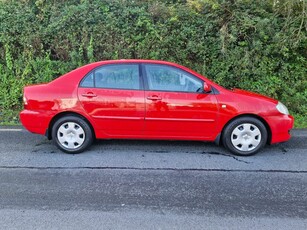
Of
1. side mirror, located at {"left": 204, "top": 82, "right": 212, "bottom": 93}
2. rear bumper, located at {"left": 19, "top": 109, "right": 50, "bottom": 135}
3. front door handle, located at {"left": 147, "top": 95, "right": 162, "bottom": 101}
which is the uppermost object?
side mirror, located at {"left": 204, "top": 82, "right": 212, "bottom": 93}

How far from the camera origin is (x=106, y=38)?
8359 millimetres

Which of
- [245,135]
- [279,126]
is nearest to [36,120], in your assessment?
[245,135]

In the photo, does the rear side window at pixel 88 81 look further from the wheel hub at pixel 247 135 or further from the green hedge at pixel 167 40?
the green hedge at pixel 167 40

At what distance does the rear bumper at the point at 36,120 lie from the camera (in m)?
5.24

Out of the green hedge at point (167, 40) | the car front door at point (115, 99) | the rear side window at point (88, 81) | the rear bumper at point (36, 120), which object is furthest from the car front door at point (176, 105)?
the green hedge at point (167, 40)

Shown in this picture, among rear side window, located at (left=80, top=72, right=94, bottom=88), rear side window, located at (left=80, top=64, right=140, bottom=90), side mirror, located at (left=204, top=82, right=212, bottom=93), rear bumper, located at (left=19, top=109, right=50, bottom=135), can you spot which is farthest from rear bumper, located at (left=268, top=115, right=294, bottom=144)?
rear bumper, located at (left=19, top=109, right=50, bottom=135)

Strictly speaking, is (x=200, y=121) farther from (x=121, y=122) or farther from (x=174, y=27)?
(x=174, y=27)

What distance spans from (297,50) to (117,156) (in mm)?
5477

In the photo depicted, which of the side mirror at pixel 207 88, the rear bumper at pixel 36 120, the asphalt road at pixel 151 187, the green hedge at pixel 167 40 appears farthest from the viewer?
the green hedge at pixel 167 40

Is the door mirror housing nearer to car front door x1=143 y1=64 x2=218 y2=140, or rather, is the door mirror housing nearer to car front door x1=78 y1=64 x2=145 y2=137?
car front door x1=143 y1=64 x2=218 y2=140

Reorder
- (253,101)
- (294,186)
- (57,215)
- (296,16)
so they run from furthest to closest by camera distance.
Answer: (296,16) → (253,101) → (294,186) → (57,215)

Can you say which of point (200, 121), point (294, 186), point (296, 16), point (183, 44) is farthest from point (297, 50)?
point (294, 186)

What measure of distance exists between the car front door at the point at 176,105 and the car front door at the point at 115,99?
0.53ft

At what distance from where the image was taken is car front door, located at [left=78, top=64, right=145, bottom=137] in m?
5.18
